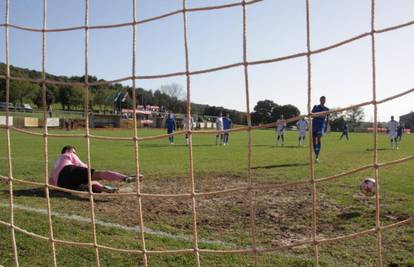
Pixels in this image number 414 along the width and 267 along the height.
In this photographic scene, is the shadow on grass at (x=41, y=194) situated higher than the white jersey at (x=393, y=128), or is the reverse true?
the white jersey at (x=393, y=128)

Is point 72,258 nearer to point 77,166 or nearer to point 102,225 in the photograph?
point 102,225

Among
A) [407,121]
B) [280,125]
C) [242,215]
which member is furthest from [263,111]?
[280,125]

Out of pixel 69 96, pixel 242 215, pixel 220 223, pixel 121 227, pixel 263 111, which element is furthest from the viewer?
pixel 263 111

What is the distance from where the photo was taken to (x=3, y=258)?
373 centimetres

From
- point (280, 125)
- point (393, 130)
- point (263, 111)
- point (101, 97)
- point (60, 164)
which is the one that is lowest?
→ point (60, 164)

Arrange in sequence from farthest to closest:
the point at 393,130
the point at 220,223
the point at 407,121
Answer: the point at 407,121, the point at 393,130, the point at 220,223

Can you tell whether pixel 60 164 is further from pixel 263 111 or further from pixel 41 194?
pixel 263 111

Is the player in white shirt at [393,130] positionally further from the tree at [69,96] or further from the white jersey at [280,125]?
the tree at [69,96]

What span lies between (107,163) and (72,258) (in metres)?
7.67

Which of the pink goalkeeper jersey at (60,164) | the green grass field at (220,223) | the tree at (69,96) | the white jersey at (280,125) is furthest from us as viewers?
the tree at (69,96)

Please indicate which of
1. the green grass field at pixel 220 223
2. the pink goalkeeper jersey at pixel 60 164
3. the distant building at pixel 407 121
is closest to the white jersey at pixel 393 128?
the green grass field at pixel 220 223

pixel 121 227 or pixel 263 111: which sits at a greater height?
pixel 263 111

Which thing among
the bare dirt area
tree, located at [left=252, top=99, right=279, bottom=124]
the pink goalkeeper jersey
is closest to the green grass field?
the bare dirt area

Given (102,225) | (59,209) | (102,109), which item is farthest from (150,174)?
(102,109)
